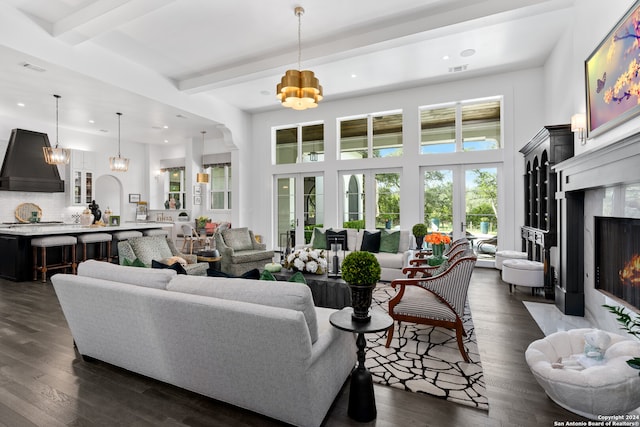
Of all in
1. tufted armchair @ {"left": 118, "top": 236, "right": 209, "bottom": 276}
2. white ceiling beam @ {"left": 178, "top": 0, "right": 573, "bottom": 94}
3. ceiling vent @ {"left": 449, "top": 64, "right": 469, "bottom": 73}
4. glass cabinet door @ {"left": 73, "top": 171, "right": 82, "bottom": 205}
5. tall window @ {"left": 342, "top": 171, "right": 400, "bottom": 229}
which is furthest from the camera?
glass cabinet door @ {"left": 73, "top": 171, "right": 82, "bottom": 205}

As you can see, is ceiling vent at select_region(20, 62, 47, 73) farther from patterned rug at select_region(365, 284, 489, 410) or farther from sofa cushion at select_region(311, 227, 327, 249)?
patterned rug at select_region(365, 284, 489, 410)

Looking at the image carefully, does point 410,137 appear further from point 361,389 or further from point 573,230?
point 361,389

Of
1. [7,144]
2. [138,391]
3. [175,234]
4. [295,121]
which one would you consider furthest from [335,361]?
[7,144]

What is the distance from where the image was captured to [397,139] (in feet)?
23.7

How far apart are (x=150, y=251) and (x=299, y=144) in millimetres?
4843

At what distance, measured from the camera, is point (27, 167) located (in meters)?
7.85

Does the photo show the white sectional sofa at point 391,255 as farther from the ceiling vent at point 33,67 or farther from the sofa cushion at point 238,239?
the ceiling vent at point 33,67

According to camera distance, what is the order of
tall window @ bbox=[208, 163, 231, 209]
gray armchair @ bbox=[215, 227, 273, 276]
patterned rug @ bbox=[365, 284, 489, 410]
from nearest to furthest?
patterned rug @ bbox=[365, 284, 489, 410] → gray armchair @ bbox=[215, 227, 273, 276] → tall window @ bbox=[208, 163, 231, 209]

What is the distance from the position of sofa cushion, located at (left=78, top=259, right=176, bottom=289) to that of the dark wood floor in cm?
72

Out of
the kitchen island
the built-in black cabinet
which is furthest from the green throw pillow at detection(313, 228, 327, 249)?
the kitchen island

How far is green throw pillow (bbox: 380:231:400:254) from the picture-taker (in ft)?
19.0

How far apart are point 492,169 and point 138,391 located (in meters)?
6.57

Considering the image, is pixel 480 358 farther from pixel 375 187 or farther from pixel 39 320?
pixel 375 187

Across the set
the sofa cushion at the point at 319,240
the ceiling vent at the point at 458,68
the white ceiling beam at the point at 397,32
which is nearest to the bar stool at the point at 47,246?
the white ceiling beam at the point at 397,32
